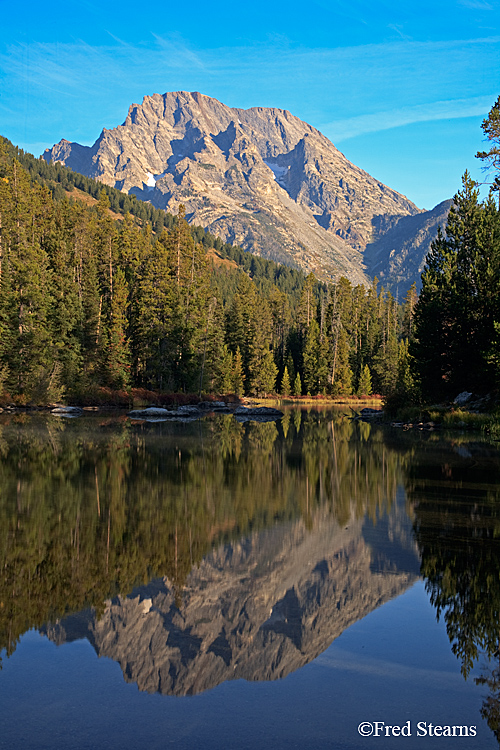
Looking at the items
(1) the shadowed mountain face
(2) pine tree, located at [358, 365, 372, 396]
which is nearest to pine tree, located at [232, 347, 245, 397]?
(2) pine tree, located at [358, 365, 372, 396]

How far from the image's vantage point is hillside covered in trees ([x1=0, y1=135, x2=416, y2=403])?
199 feet

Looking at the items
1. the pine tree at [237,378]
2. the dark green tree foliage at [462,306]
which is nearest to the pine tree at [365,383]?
the pine tree at [237,378]

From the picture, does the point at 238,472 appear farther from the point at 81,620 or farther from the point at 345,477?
the point at 81,620

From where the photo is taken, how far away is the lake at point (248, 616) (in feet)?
16.9

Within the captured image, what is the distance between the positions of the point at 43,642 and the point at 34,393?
55.4 metres

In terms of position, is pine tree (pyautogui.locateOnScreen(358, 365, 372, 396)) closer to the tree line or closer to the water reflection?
the tree line

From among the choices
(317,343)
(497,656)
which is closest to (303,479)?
(497,656)

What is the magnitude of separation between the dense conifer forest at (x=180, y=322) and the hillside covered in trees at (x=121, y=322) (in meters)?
0.19

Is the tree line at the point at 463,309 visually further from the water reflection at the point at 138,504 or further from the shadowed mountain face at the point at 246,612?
the shadowed mountain face at the point at 246,612

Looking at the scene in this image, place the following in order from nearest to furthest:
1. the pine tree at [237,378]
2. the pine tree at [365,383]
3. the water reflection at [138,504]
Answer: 1. the water reflection at [138,504]
2. the pine tree at [237,378]
3. the pine tree at [365,383]

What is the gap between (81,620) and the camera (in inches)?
286

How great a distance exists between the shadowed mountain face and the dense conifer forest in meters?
27.3

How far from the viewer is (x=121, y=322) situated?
72812 mm

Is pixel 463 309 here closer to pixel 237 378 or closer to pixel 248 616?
pixel 248 616
